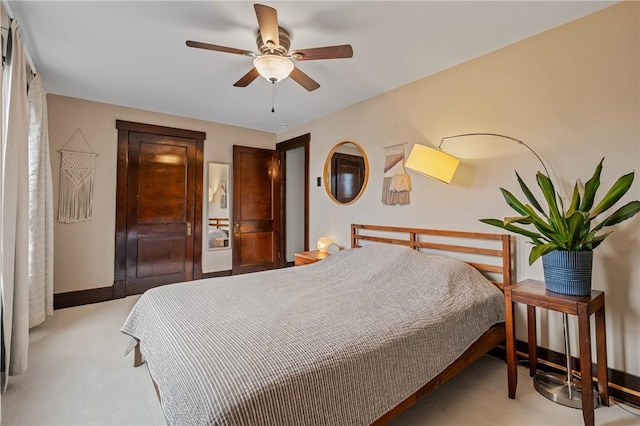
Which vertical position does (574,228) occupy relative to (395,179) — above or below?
below

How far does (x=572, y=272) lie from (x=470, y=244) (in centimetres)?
89

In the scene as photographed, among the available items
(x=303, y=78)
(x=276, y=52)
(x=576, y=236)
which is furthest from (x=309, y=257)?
(x=576, y=236)

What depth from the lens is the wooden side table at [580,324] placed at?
5.12ft

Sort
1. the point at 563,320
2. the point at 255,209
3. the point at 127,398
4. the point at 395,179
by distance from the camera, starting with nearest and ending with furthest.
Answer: the point at 127,398, the point at 563,320, the point at 395,179, the point at 255,209

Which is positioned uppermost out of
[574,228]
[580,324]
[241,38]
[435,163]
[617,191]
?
[241,38]

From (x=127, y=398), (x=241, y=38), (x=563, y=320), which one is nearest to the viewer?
(x=127, y=398)

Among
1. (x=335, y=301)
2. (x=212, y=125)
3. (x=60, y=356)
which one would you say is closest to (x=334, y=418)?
(x=335, y=301)

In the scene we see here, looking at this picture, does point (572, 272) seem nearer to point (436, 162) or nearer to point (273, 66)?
point (436, 162)

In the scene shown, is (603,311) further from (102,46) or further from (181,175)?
(181,175)

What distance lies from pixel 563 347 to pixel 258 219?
4.03m

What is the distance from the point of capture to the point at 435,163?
8.54ft

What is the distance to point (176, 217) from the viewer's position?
4195 mm

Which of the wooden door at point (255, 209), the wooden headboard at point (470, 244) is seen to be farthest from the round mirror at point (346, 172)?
the wooden door at point (255, 209)

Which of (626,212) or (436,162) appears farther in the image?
(436,162)
